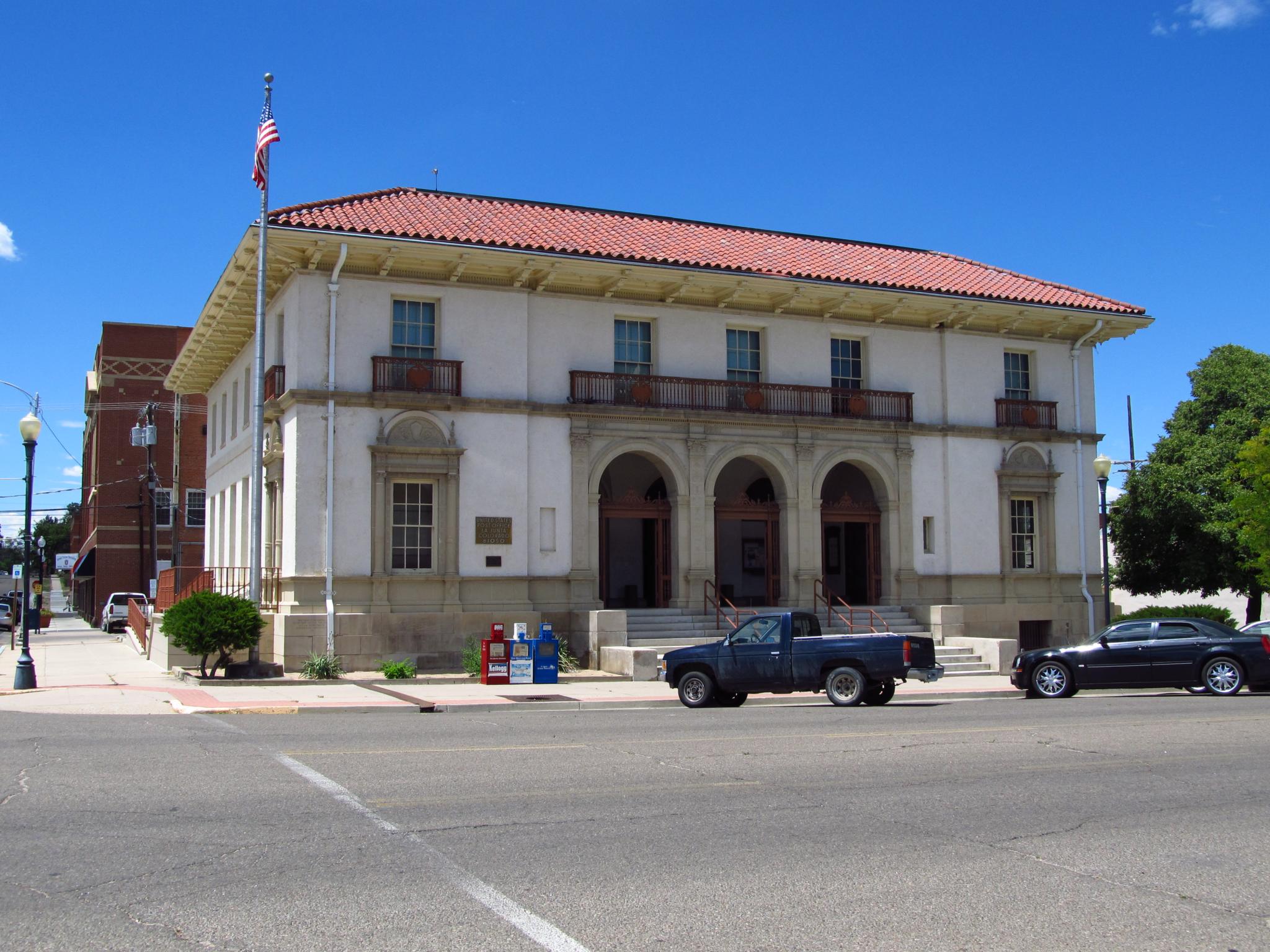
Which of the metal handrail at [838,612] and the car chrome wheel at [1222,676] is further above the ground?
the metal handrail at [838,612]

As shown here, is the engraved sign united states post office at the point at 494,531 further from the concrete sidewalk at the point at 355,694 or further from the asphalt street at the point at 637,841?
the asphalt street at the point at 637,841

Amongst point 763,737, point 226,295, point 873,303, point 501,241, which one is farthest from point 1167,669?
point 226,295

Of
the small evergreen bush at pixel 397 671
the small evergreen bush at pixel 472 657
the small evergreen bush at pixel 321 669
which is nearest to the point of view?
the small evergreen bush at pixel 321 669

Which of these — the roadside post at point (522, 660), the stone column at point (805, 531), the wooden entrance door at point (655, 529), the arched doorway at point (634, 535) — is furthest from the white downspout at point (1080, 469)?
the roadside post at point (522, 660)

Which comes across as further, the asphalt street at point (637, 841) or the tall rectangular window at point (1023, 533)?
the tall rectangular window at point (1023, 533)

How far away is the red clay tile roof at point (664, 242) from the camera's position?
25.9 metres

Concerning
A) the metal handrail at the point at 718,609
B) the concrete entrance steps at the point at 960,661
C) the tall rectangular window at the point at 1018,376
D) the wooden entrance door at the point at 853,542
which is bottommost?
the concrete entrance steps at the point at 960,661

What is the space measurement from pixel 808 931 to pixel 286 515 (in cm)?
2077

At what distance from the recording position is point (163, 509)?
63531 millimetres

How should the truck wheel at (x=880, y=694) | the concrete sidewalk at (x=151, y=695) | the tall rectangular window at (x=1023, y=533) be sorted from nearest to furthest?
1. the concrete sidewalk at (x=151, y=695)
2. the truck wheel at (x=880, y=694)
3. the tall rectangular window at (x=1023, y=533)

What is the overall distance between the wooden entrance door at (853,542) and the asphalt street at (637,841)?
51.6 ft

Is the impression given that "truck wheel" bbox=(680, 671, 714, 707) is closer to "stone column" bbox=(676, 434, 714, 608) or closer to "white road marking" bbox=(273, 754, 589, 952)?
"stone column" bbox=(676, 434, 714, 608)

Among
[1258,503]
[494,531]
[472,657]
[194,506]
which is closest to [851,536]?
[1258,503]

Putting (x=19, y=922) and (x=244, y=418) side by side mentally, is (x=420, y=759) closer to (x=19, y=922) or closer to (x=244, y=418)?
(x=19, y=922)
